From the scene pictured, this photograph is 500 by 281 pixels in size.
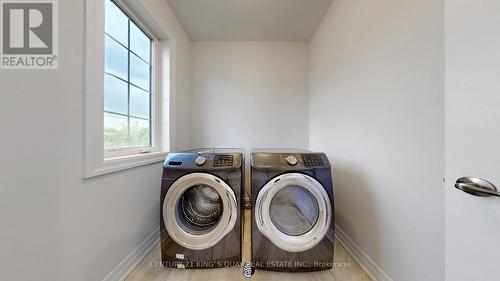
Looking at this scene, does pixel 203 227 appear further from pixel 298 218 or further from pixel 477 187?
pixel 477 187

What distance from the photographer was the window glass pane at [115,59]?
1.45 metres

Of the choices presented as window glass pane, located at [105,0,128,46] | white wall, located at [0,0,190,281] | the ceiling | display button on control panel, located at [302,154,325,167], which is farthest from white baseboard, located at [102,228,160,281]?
the ceiling

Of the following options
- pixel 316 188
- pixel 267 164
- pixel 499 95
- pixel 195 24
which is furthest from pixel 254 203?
pixel 195 24

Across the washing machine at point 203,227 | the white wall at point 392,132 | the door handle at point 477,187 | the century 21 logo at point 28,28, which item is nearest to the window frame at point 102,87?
the century 21 logo at point 28,28

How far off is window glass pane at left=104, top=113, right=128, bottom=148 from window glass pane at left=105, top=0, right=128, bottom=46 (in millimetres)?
597

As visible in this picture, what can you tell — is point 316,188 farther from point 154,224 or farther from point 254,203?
point 154,224

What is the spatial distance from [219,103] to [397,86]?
2.18 metres

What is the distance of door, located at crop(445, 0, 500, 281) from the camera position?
0.55m

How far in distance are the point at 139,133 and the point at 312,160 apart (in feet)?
4.99

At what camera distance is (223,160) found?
4.94ft

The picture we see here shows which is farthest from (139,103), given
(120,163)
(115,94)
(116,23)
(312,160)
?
(312,160)

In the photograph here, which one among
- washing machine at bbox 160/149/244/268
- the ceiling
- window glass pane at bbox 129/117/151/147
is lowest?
washing machine at bbox 160/149/244/268

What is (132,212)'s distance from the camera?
59.8 inches

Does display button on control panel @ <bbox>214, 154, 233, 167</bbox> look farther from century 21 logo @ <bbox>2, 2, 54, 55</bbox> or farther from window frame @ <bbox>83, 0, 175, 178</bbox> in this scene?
century 21 logo @ <bbox>2, 2, 54, 55</bbox>
